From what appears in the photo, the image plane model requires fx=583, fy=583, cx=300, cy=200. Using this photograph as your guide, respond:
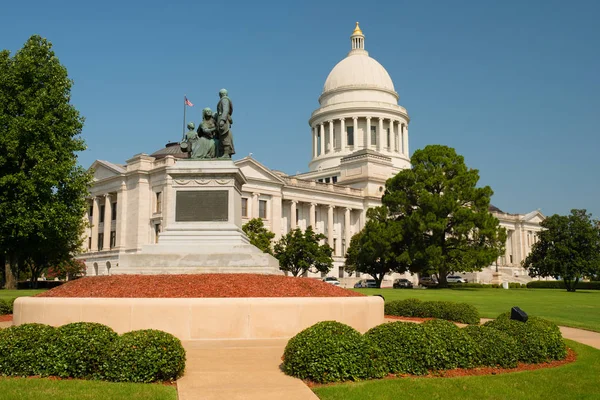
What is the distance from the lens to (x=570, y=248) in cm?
7306

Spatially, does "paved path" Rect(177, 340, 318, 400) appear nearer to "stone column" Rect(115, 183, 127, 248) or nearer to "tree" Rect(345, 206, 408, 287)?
"tree" Rect(345, 206, 408, 287)

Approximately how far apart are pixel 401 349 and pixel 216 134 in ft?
43.9

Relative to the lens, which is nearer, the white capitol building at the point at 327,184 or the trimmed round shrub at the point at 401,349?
the trimmed round shrub at the point at 401,349

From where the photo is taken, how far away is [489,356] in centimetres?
1152

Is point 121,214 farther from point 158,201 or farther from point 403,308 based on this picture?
point 403,308

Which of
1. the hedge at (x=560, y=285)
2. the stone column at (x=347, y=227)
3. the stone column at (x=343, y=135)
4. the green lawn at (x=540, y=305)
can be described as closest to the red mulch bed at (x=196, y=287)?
the green lawn at (x=540, y=305)

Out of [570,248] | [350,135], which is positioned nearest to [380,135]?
[350,135]

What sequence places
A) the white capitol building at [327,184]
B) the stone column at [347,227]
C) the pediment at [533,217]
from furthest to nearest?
the pediment at [533,217] → the stone column at [347,227] → the white capitol building at [327,184]

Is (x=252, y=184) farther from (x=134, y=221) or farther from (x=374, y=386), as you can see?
(x=374, y=386)

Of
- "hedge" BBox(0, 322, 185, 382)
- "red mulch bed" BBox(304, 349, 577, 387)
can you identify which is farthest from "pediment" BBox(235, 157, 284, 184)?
"hedge" BBox(0, 322, 185, 382)

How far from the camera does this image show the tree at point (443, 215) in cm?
5772

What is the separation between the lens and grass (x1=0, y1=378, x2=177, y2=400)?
864 centimetres

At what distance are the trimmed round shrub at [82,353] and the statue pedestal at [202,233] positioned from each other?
869 centimetres

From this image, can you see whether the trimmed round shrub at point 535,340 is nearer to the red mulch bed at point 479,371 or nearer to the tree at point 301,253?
the red mulch bed at point 479,371
